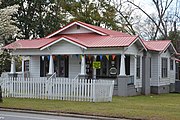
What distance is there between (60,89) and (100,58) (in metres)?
7.44

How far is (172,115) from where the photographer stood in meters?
14.3

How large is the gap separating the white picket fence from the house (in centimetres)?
335

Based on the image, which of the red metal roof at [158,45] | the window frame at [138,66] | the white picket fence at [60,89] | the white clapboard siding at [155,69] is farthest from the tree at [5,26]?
the white clapboard siding at [155,69]

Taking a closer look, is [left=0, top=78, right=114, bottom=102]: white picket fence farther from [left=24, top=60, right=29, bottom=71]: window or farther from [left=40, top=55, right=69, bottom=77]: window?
[left=24, top=60, right=29, bottom=71]: window

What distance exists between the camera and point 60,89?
794 inches

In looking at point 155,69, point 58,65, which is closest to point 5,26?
point 58,65

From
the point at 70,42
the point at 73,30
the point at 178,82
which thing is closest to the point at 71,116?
the point at 70,42

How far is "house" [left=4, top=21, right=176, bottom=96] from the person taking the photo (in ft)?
81.5

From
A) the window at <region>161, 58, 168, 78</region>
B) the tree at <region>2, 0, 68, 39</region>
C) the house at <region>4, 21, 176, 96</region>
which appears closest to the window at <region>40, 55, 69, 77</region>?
the house at <region>4, 21, 176, 96</region>

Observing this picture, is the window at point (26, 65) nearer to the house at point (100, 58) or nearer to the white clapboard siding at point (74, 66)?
the house at point (100, 58)

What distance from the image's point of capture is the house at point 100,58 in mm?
24830

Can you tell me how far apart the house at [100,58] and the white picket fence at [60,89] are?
335 centimetres

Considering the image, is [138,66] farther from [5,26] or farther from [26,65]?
[5,26]

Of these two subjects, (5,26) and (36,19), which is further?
(36,19)
